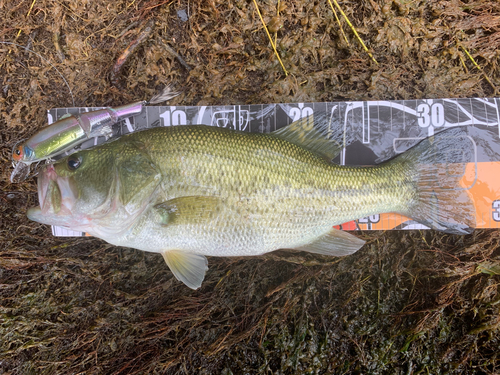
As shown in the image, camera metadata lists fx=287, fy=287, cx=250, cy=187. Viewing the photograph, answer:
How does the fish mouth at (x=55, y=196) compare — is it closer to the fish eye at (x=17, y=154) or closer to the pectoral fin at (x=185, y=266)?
the pectoral fin at (x=185, y=266)

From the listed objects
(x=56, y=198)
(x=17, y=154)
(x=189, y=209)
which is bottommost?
(x=189, y=209)

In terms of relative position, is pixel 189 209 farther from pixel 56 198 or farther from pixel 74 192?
pixel 56 198

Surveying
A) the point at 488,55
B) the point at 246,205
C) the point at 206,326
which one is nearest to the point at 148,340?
the point at 206,326

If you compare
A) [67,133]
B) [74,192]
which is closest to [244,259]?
[74,192]

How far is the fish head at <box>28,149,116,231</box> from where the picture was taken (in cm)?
179

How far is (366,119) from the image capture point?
8.22 ft

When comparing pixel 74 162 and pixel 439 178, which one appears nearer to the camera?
pixel 74 162

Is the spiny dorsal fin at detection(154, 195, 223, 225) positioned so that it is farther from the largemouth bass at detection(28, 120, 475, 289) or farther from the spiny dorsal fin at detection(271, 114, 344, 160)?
the spiny dorsal fin at detection(271, 114, 344, 160)

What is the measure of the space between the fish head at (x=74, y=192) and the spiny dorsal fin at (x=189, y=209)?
0.35 metres

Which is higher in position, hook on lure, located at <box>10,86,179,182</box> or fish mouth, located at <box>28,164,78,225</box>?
hook on lure, located at <box>10,86,179,182</box>

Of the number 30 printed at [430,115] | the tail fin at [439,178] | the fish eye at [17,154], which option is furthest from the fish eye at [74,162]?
the number 30 printed at [430,115]

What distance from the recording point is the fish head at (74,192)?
5.89 ft

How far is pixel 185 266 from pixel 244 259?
581 mm

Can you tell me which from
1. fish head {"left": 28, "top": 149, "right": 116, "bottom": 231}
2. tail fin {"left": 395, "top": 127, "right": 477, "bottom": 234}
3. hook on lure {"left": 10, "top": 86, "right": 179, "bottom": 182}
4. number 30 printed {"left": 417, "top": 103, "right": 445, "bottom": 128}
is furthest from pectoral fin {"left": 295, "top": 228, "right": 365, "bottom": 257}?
hook on lure {"left": 10, "top": 86, "right": 179, "bottom": 182}
